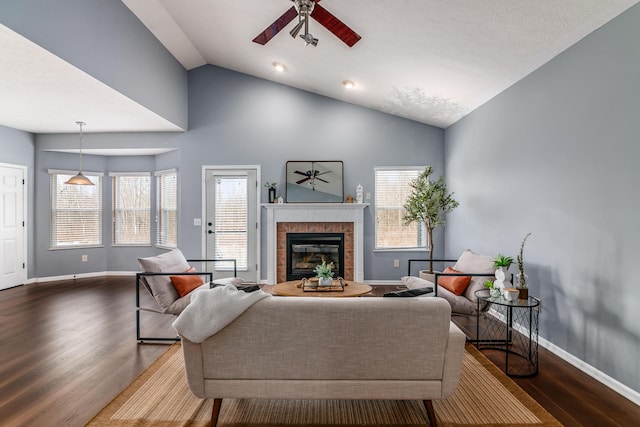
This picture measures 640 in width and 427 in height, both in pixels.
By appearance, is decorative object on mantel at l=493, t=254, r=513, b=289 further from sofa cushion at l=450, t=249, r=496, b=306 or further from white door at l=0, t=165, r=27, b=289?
white door at l=0, t=165, r=27, b=289

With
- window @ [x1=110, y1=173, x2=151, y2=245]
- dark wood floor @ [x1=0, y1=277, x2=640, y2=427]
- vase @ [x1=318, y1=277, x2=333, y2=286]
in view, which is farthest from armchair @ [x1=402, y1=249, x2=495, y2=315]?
window @ [x1=110, y1=173, x2=151, y2=245]

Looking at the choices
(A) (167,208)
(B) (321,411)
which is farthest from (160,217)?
(B) (321,411)

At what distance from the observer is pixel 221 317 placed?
195 centimetres

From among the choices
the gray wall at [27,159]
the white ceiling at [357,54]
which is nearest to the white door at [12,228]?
the gray wall at [27,159]

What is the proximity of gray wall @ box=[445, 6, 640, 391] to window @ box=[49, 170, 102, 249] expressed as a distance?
7.18m

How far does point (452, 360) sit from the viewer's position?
202 cm

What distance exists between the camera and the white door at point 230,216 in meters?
6.17

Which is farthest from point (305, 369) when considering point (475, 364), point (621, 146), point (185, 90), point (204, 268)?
point (185, 90)

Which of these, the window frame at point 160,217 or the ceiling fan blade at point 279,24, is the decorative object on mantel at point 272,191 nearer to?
the window frame at point 160,217

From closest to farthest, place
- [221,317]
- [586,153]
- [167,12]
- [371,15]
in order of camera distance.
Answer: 1. [221,317]
2. [586,153]
3. [371,15]
4. [167,12]

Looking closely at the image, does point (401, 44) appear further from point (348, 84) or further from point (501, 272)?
point (501, 272)

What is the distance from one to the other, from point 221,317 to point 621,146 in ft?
9.99

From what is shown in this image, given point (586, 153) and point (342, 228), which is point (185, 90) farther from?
point (586, 153)

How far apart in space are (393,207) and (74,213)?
6.10m
